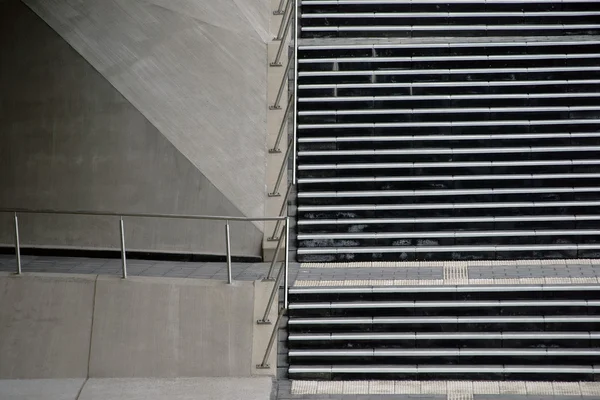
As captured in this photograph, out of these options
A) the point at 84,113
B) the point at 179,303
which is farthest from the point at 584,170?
the point at 84,113

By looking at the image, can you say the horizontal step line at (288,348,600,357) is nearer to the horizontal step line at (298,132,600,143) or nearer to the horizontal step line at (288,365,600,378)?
the horizontal step line at (288,365,600,378)

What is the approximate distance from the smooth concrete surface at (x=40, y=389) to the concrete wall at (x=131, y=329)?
80 millimetres

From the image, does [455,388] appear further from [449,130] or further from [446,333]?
[449,130]

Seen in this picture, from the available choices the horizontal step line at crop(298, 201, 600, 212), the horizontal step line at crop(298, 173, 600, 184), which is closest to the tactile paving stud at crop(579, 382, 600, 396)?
the horizontal step line at crop(298, 201, 600, 212)

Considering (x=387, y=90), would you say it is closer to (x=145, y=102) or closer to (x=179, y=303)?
(x=145, y=102)

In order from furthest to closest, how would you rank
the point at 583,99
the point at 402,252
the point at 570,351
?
the point at 583,99
the point at 402,252
the point at 570,351

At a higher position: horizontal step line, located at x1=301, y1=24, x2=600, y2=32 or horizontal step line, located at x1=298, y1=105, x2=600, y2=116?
horizontal step line, located at x1=301, y1=24, x2=600, y2=32

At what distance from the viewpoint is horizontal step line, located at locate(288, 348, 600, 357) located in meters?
9.63

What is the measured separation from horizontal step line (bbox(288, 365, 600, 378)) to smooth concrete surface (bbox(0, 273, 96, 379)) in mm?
2263

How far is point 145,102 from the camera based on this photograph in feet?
39.5

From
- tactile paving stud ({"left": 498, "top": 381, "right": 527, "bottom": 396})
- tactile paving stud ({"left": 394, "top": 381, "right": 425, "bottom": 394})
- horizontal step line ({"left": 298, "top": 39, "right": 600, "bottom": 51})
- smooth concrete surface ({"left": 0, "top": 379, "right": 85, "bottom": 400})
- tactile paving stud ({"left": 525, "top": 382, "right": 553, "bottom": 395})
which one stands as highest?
horizontal step line ({"left": 298, "top": 39, "right": 600, "bottom": 51})

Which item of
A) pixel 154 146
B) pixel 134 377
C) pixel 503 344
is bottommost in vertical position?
pixel 134 377

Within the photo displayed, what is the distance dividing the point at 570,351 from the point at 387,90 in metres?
4.23

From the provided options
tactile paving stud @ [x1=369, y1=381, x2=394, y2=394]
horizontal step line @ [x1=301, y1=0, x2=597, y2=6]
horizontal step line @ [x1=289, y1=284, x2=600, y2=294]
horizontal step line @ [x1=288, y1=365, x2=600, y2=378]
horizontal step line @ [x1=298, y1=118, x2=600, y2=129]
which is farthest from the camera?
horizontal step line @ [x1=301, y1=0, x2=597, y2=6]
